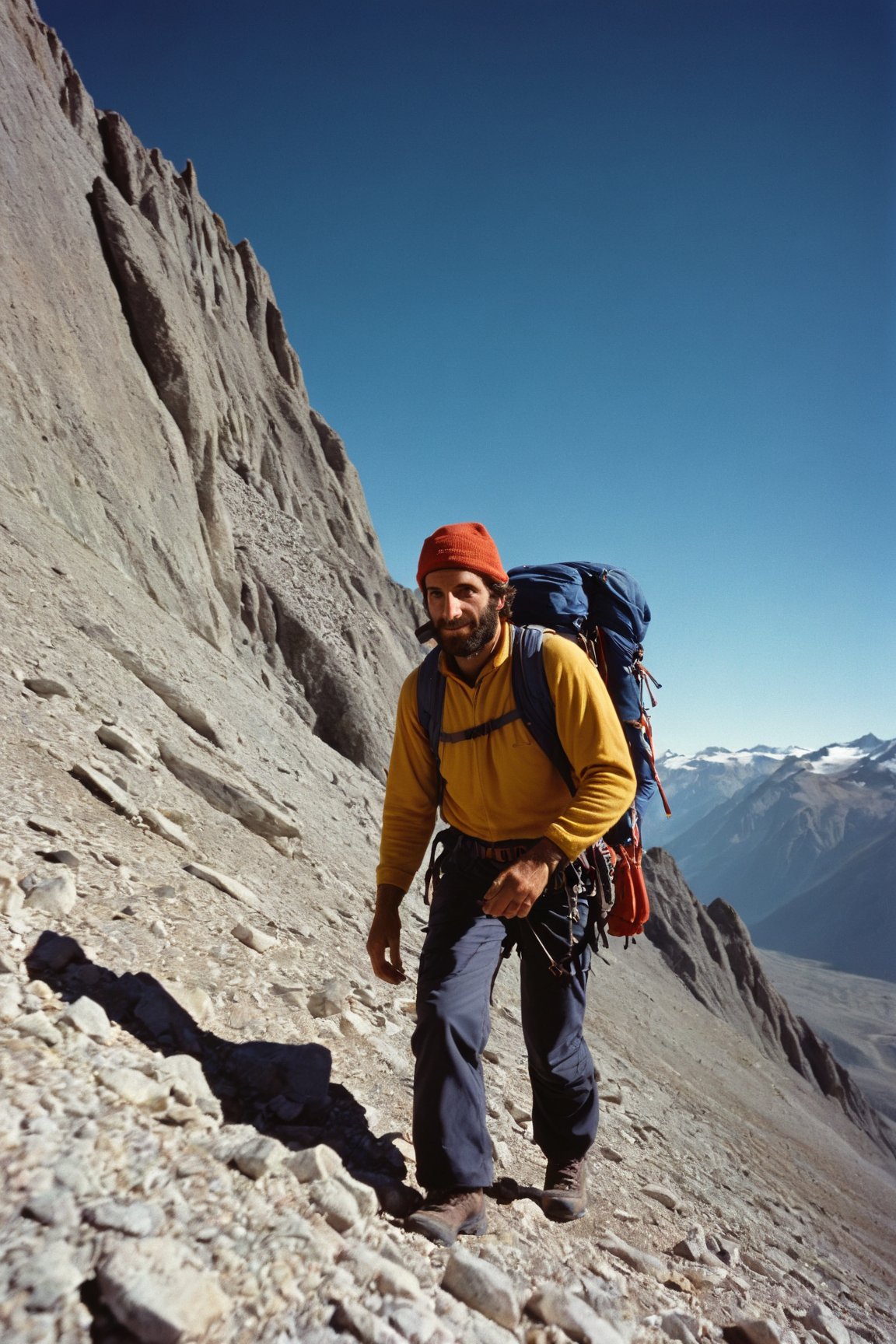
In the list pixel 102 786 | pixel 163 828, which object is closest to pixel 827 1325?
pixel 163 828

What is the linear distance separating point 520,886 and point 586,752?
61 cm

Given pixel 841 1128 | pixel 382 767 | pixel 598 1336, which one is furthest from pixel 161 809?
pixel 841 1128

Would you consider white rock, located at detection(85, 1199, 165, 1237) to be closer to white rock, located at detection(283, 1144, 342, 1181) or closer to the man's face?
white rock, located at detection(283, 1144, 342, 1181)

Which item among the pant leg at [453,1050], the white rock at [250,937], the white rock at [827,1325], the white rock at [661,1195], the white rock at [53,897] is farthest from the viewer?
the white rock at [250,937]

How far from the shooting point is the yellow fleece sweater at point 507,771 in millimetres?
2969

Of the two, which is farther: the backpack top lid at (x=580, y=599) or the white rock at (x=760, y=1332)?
the backpack top lid at (x=580, y=599)

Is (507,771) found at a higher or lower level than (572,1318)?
higher

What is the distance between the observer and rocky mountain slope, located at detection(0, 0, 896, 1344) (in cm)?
198

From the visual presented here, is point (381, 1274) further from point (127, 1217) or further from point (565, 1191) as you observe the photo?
point (565, 1191)

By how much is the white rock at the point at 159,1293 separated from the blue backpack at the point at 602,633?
208 centimetres

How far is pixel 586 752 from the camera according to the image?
3.02 metres

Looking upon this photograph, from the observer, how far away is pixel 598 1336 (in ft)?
7.22

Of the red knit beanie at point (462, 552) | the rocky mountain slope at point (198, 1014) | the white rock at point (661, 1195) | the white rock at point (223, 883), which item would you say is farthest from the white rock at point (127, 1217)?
the white rock at point (661, 1195)

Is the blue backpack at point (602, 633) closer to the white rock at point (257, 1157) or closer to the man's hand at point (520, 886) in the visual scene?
the man's hand at point (520, 886)
